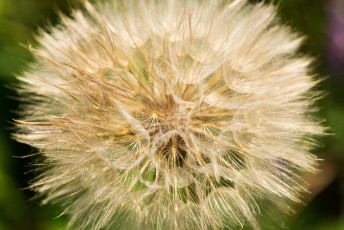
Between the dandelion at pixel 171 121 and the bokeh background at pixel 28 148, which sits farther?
the bokeh background at pixel 28 148

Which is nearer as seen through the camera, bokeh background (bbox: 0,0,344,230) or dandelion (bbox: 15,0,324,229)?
dandelion (bbox: 15,0,324,229)

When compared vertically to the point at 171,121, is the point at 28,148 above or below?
above

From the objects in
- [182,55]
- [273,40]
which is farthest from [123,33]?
[273,40]

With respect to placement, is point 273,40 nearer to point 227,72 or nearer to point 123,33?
point 227,72
